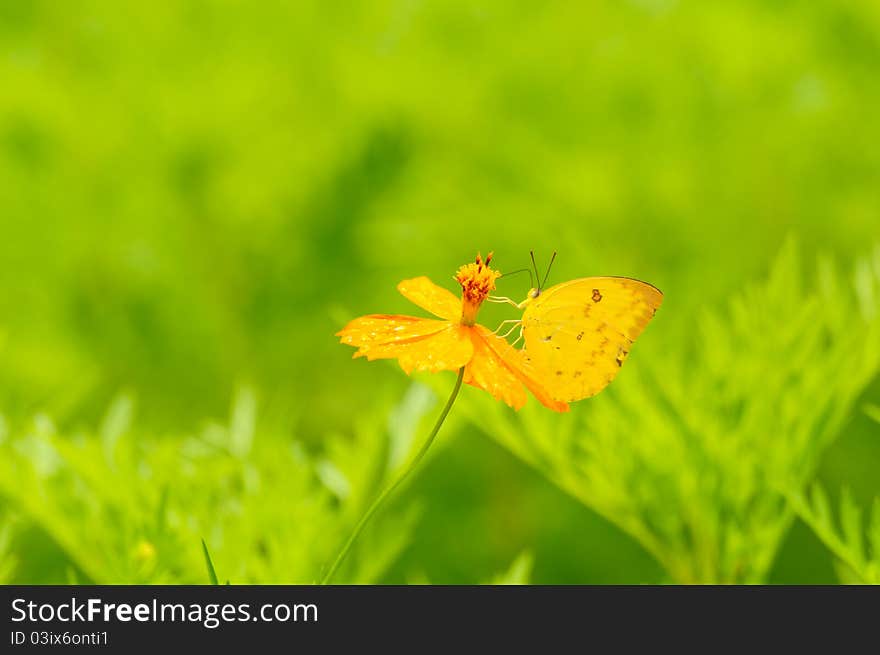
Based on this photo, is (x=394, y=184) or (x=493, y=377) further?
(x=394, y=184)

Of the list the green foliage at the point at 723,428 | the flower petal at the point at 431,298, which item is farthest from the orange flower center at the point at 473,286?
the green foliage at the point at 723,428

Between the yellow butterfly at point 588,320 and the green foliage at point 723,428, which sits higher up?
the yellow butterfly at point 588,320

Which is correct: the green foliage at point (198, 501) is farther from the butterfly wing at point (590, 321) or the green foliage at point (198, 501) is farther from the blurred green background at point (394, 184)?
the blurred green background at point (394, 184)

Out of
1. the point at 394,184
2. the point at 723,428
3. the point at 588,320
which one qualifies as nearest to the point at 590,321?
the point at 588,320

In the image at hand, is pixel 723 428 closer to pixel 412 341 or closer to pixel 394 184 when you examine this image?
pixel 412 341
